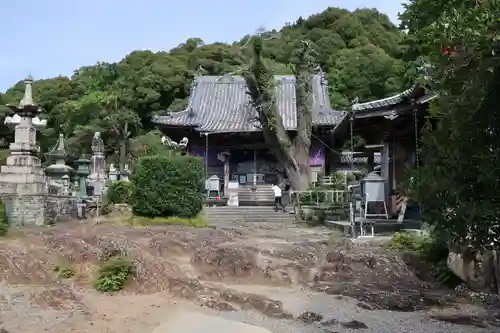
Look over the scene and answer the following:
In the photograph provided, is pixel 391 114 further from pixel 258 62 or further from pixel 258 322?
pixel 258 62

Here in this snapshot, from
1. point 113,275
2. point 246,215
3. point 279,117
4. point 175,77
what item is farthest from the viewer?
point 175,77

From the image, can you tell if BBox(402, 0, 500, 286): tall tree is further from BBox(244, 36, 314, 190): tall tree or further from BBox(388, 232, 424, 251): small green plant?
BBox(244, 36, 314, 190): tall tree

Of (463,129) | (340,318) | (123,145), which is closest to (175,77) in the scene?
(123,145)

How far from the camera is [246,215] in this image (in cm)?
1986

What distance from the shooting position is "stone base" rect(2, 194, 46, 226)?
44.6ft

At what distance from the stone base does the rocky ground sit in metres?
3.14

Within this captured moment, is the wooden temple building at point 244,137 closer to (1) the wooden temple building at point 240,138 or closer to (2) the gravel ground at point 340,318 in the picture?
(1) the wooden temple building at point 240,138

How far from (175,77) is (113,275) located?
37313 mm

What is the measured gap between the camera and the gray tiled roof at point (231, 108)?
26.3m

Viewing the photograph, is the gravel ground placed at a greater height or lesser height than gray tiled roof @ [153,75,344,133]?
lesser

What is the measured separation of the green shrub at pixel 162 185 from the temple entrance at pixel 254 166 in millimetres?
12206

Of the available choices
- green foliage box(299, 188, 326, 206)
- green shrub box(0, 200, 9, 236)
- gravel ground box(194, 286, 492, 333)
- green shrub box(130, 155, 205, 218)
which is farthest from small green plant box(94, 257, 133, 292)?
green foliage box(299, 188, 326, 206)

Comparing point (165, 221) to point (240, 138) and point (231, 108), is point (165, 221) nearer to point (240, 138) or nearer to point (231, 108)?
point (240, 138)

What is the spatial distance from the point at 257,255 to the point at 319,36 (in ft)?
143
